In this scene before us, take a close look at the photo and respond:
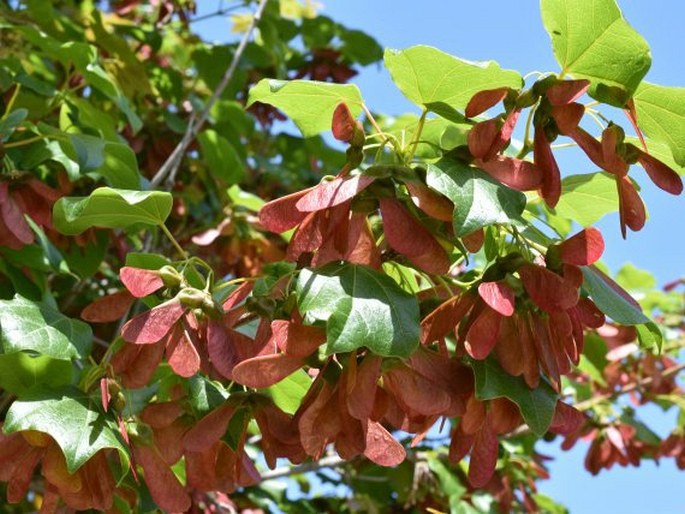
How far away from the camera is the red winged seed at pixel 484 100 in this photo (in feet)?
4.01

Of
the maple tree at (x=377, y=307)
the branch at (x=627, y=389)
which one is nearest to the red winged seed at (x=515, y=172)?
the maple tree at (x=377, y=307)

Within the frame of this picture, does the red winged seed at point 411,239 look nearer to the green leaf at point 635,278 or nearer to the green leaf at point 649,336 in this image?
the green leaf at point 649,336

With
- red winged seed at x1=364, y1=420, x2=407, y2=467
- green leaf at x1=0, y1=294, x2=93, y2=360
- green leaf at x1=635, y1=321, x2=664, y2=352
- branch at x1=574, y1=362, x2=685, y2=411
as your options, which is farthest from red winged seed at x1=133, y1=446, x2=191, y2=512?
branch at x1=574, y1=362, x2=685, y2=411

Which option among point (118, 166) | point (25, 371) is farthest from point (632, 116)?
point (118, 166)

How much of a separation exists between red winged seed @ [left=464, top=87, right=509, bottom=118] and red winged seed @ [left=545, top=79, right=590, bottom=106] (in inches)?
2.0

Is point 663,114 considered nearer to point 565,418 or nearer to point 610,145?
point 610,145

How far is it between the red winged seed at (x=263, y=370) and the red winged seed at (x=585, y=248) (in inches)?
12.1

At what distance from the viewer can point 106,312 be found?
4.64ft

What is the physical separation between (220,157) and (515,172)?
5.35 ft

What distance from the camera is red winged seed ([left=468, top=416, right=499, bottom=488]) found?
1.29 metres

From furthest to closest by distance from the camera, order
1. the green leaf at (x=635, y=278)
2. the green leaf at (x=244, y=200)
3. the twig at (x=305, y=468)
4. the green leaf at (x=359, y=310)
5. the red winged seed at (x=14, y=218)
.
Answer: the green leaf at (x=635, y=278) → the green leaf at (x=244, y=200) → the twig at (x=305, y=468) → the red winged seed at (x=14, y=218) → the green leaf at (x=359, y=310)

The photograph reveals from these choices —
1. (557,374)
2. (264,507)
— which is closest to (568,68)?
(557,374)

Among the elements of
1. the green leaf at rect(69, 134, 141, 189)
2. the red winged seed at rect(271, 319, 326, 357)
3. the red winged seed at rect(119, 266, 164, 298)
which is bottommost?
the green leaf at rect(69, 134, 141, 189)

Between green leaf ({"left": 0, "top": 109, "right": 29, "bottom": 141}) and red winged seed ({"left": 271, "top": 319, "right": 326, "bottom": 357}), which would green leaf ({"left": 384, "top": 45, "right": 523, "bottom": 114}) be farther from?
green leaf ({"left": 0, "top": 109, "right": 29, "bottom": 141})
